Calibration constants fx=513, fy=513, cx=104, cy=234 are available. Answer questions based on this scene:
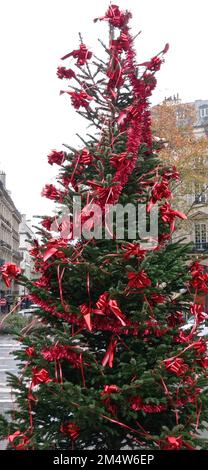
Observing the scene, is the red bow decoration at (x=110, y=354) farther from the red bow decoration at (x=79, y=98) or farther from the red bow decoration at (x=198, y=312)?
the red bow decoration at (x=79, y=98)

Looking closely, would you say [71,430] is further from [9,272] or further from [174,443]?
[9,272]

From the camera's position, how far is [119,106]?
4.96 metres

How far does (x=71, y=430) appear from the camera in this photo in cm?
400

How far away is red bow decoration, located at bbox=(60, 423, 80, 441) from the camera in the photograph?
400cm

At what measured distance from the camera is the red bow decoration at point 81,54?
4.73 metres

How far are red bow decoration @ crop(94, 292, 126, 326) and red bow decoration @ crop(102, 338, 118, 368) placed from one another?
0.70 feet

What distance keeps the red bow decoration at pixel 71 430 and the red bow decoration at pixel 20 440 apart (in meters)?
0.30

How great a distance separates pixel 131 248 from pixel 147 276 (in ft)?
0.88

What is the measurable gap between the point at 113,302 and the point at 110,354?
0.50m

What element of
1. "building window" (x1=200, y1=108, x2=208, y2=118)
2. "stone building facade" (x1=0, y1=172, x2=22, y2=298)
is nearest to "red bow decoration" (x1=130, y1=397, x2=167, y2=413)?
"building window" (x1=200, y1=108, x2=208, y2=118)

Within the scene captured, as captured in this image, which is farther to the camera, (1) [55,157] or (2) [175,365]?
(1) [55,157]

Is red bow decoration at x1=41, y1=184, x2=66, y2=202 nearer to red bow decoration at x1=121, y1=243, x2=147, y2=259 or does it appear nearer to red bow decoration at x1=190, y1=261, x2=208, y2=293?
red bow decoration at x1=121, y1=243, x2=147, y2=259

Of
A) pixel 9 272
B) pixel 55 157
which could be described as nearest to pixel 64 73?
pixel 55 157
